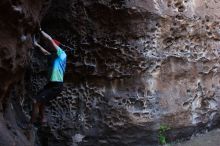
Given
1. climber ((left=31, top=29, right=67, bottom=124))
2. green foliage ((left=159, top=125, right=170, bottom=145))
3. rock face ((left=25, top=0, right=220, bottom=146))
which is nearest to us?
climber ((left=31, top=29, right=67, bottom=124))

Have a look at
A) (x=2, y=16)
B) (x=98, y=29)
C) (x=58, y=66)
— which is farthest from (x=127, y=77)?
(x=2, y=16)

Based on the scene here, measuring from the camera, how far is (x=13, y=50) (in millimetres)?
4215

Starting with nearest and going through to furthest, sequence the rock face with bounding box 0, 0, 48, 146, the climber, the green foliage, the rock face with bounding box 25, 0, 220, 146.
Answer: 1. the rock face with bounding box 0, 0, 48, 146
2. the climber
3. the rock face with bounding box 25, 0, 220, 146
4. the green foliage

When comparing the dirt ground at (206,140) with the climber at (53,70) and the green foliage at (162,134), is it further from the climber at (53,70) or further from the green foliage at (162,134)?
the climber at (53,70)

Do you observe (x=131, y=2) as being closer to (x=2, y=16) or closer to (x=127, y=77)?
(x=127, y=77)

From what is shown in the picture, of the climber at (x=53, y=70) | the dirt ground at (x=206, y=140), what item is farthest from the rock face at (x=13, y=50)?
the dirt ground at (x=206, y=140)

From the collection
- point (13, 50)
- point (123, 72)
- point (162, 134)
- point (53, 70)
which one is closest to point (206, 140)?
point (162, 134)

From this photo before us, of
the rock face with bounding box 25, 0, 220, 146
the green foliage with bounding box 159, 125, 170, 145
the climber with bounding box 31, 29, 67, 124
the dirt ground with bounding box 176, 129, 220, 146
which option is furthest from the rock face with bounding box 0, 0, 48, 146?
the dirt ground with bounding box 176, 129, 220, 146

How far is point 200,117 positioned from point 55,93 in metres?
2.48

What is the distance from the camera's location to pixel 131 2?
6.09 metres

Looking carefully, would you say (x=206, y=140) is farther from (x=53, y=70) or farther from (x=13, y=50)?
(x=13, y=50)

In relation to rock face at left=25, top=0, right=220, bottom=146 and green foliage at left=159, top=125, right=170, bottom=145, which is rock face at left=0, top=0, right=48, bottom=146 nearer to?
rock face at left=25, top=0, right=220, bottom=146

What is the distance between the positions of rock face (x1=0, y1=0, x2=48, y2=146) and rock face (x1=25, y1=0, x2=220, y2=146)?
1.04 meters

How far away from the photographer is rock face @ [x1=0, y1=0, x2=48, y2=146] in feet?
13.3
